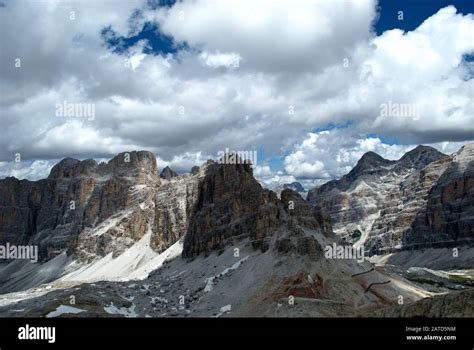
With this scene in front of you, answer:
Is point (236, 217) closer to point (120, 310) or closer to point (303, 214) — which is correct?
point (303, 214)

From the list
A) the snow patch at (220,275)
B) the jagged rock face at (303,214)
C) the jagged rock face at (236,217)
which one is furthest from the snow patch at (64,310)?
the jagged rock face at (303,214)

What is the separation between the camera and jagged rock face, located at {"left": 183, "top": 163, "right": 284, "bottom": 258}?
146875mm

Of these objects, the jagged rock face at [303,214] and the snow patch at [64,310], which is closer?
the snow patch at [64,310]

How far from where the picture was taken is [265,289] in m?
110

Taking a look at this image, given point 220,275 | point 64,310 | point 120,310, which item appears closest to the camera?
point 64,310

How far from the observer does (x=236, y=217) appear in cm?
17450

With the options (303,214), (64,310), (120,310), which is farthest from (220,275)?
(64,310)

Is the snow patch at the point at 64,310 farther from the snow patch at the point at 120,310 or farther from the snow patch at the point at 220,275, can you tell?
the snow patch at the point at 220,275

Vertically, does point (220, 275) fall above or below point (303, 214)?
below

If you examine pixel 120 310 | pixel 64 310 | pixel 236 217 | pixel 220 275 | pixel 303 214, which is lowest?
pixel 120 310

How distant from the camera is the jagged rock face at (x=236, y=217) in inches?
5782
